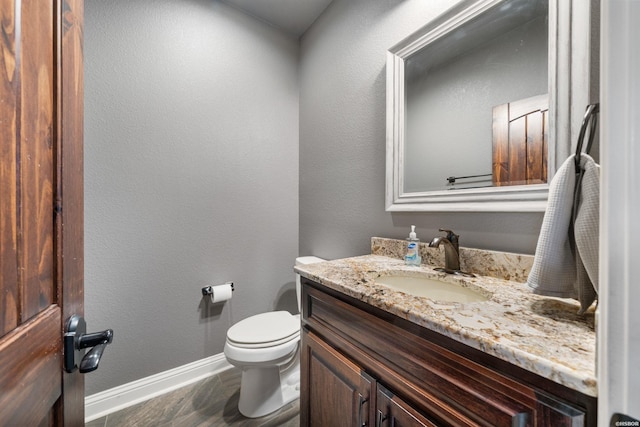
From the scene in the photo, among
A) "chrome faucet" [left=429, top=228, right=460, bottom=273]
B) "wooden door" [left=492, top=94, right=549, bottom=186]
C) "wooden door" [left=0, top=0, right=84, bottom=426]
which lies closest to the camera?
"wooden door" [left=0, top=0, right=84, bottom=426]

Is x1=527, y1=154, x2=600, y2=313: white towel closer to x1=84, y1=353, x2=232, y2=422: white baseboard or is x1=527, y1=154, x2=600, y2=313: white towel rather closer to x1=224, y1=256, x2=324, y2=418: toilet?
x1=224, y1=256, x2=324, y2=418: toilet

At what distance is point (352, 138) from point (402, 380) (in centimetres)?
132

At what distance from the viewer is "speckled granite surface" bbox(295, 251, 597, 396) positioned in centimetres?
41

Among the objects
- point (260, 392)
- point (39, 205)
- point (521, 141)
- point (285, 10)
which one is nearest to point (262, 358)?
point (260, 392)

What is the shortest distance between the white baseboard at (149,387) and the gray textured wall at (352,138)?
102 cm

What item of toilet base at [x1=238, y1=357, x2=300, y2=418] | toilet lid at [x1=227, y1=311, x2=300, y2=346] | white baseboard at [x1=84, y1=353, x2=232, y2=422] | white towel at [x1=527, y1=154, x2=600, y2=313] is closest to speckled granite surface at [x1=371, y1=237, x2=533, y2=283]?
white towel at [x1=527, y1=154, x2=600, y2=313]

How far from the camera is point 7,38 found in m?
0.32

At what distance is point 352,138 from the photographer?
1593 mm

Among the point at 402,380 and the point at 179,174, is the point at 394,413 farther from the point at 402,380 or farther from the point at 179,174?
the point at 179,174

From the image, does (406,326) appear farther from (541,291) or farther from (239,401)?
(239,401)

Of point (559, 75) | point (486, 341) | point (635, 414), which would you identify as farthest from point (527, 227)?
point (635, 414)

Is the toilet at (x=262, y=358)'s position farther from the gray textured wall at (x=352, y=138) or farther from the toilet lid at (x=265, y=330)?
the gray textured wall at (x=352, y=138)

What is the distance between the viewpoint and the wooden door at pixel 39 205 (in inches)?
12.3

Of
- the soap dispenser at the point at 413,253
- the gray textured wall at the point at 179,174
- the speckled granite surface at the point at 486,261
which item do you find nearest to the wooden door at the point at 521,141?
the speckled granite surface at the point at 486,261
